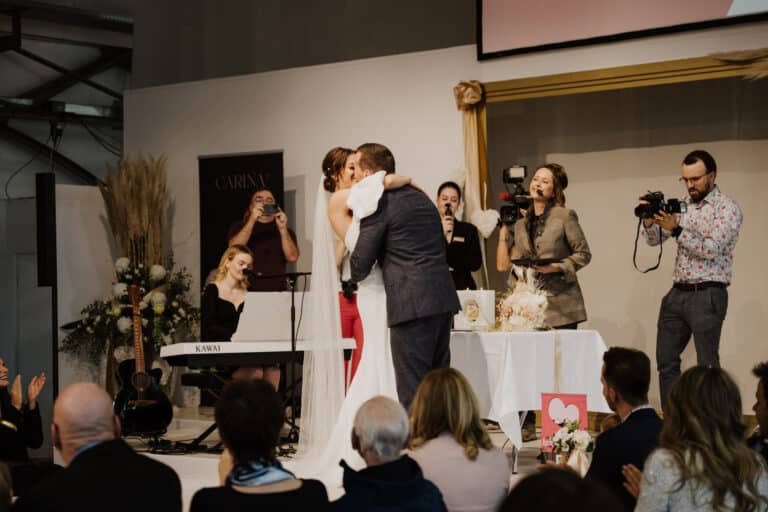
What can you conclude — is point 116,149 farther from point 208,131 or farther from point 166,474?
point 166,474

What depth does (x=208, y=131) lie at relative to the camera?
9445 millimetres

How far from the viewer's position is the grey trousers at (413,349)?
4.96 meters

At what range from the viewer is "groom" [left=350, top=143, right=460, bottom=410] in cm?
496

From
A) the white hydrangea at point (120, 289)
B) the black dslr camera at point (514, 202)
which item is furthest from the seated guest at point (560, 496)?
the white hydrangea at point (120, 289)

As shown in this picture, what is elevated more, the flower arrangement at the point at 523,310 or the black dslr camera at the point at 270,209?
the black dslr camera at the point at 270,209

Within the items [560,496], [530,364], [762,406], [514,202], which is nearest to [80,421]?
[560,496]

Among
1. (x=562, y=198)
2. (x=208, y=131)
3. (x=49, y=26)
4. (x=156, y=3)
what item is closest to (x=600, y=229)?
(x=562, y=198)

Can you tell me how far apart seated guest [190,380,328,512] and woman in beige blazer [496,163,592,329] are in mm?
4032

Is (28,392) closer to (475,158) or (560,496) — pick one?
(475,158)

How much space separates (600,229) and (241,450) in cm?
651

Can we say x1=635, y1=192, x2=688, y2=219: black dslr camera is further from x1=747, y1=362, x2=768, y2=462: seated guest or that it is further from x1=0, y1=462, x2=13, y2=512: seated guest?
x1=0, y1=462, x2=13, y2=512: seated guest

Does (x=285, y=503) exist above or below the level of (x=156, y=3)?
below

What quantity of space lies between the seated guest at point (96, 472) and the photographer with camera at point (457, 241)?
15.5ft

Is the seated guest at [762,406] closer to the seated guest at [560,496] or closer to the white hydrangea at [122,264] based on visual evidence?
the seated guest at [560,496]
